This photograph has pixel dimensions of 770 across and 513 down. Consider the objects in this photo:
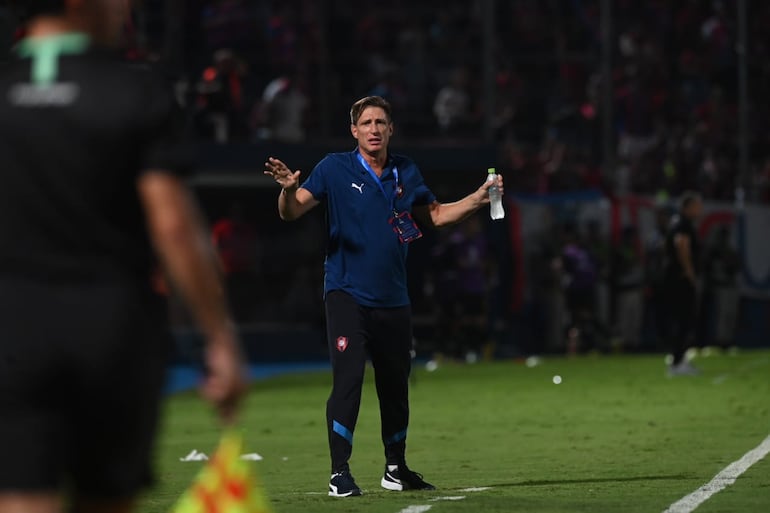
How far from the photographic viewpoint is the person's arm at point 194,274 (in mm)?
4074

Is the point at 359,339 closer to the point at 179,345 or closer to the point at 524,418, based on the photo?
the point at 524,418

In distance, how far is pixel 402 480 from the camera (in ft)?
32.2

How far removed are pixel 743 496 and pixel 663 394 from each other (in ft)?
28.9

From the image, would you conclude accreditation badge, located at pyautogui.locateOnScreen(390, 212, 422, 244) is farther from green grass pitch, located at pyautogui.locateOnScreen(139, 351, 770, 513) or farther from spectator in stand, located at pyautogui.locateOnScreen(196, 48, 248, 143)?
spectator in stand, located at pyautogui.locateOnScreen(196, 48, 248, 143)

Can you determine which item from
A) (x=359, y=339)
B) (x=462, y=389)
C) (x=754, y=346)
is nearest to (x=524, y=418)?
(x=462, y=389)

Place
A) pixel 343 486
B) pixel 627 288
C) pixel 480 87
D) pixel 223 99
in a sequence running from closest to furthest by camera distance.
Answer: pixel 343 486
pixel 223 99
pixel 627 288
pixel 480 87

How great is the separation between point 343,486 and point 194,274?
5.50m

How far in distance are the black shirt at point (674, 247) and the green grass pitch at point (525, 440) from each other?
1.25m

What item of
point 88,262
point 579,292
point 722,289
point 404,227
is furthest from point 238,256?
point 88,262

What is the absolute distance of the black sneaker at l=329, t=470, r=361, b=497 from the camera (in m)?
9.45

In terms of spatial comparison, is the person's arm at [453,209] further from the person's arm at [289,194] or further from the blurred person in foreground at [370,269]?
the person's arm at [289,194]

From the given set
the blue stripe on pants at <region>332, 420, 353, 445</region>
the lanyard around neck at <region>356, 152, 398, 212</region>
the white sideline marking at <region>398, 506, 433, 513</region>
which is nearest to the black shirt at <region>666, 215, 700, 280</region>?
the lanyard around neck at <region>356, 152, 398, 212</region>

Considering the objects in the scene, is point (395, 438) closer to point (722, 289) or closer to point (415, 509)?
point (415, 509)

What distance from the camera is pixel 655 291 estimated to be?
1086 inches
